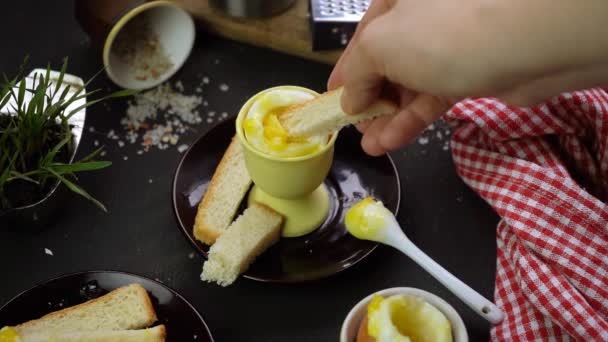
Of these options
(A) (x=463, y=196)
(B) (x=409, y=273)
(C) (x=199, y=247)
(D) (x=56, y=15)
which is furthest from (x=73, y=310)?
(D) (x=56, y=15)

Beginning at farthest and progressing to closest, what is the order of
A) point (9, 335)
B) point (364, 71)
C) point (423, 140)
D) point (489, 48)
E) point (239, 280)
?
point (423, 140) → point (239, 280) → point (9, 335) → point (364, 71) → point (489, 48)

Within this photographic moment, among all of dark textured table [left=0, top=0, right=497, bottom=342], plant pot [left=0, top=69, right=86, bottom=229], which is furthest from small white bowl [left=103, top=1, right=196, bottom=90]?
plant pot [left=0, top=69, right=86, bottom=229]

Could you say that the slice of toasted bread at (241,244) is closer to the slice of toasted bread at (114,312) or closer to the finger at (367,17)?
the slice of toasted bread at (114,312)

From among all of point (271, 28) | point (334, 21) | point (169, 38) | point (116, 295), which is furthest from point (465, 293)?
point (169, 38)

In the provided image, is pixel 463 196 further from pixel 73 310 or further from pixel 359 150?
pixel 73 310

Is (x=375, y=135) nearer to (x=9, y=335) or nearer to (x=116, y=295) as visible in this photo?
(x=116, y=295)

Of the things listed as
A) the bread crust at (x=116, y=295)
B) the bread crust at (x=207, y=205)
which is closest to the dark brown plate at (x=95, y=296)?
the bread crust at (x=116, y=295)
